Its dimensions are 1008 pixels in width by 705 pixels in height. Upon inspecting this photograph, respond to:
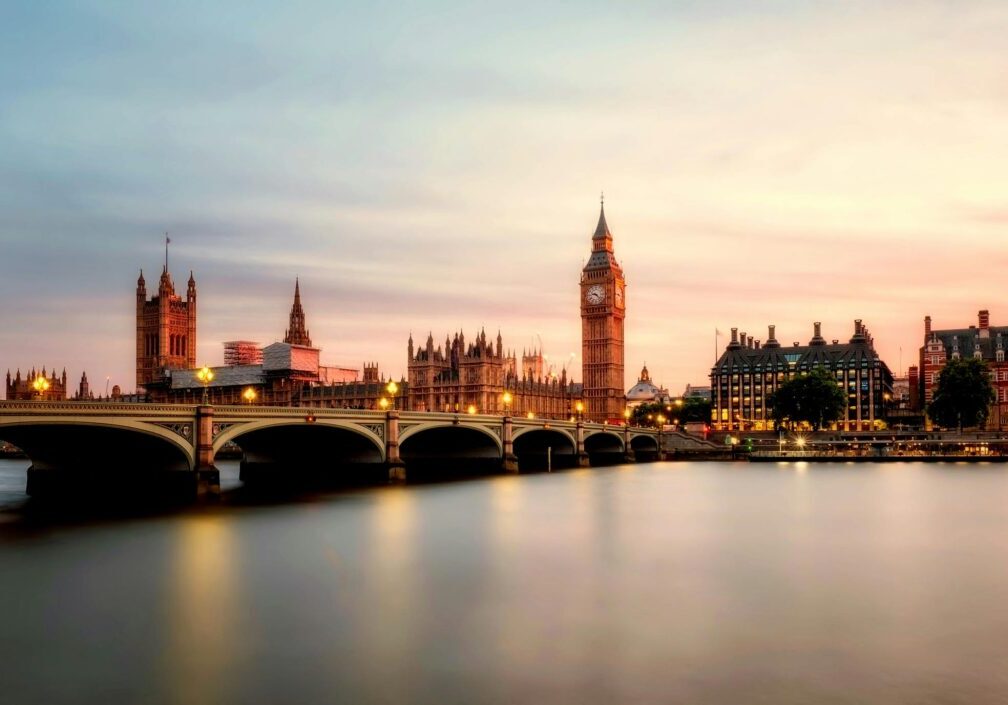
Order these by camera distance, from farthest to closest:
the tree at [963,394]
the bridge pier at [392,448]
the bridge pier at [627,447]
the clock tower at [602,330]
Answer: the clock tower at [602,330] < the tree at [963,394] < the bridge pier at [627,447] < the bridge pier at [392,448]

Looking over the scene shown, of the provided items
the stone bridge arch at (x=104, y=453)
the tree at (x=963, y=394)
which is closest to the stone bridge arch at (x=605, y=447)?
the tree at (x=963, y=394)

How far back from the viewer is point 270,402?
156875 millimetres

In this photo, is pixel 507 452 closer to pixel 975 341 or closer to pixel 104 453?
pixel 104 453

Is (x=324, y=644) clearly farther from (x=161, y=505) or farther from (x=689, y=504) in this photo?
(x=689, y=504)

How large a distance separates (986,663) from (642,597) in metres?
8.65

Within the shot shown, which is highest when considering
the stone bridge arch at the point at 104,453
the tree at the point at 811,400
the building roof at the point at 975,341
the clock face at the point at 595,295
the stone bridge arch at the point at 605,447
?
the clock face at the point at 595,295

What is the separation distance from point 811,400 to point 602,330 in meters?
54.6

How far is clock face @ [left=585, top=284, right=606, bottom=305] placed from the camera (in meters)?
173

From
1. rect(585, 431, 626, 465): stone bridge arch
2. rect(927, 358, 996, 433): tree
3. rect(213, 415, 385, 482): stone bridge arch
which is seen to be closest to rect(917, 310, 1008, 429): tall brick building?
rect(927, 358, 996, 433): tree

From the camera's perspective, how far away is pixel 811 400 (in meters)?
122

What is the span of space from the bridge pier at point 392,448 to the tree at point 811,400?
76.3 m

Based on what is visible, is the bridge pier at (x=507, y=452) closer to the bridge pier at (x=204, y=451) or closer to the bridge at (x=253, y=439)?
the bridge at (x=253, y=439)

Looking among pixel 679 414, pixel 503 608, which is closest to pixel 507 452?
pixel 503 608

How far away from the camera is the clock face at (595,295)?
173125 mm
